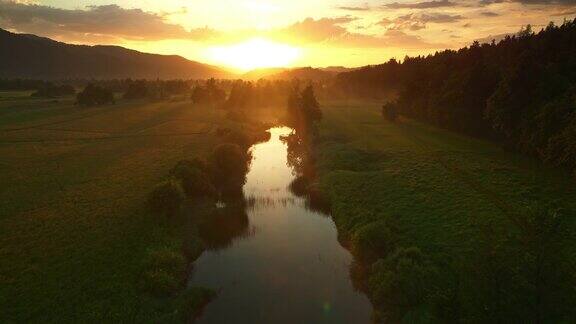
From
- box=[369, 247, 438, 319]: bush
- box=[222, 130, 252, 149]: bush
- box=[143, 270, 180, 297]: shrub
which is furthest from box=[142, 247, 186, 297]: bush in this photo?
box=[222, 130, 252, 149]: bush

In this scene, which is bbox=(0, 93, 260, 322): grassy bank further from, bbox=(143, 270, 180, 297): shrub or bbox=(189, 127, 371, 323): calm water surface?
bbox=(189, 127, 371, 323): calm water surface

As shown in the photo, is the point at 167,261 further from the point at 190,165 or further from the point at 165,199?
the point at 190,165

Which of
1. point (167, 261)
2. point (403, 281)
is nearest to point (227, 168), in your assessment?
point (167, 261)

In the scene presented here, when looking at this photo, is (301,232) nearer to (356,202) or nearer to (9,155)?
(356,202)

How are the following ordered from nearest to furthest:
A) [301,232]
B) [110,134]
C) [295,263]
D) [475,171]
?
[295,263], [301,232], [475,171], [110,134]

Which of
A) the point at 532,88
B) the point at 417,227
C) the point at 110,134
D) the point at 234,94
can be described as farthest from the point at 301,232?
the point at 234,94
